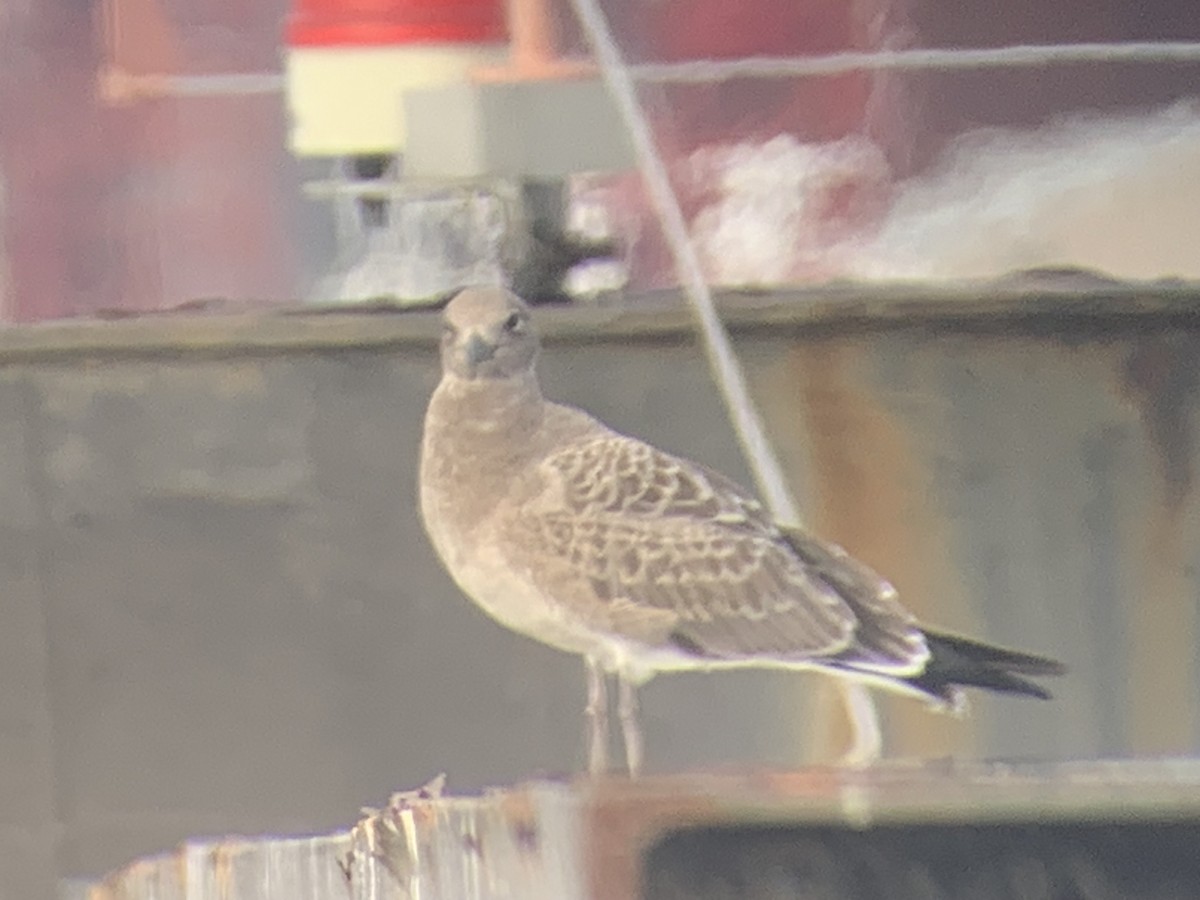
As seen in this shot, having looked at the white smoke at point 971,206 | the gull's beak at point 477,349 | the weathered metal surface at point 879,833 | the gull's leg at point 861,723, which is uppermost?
the white smoke at point 971,206

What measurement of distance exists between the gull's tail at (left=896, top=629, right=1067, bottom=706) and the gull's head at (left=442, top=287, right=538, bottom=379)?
0.48 meters

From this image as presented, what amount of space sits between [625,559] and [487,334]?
26 centimetres

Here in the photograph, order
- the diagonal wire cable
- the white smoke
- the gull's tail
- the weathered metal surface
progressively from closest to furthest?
the weathered metal surface, the gull's tail, the diagonal wire cable, the white smoke

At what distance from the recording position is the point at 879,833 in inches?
38.4

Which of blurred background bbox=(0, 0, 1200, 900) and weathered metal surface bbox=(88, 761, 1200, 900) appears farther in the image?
blurred background bbox=(0, 0, 1200, 900)

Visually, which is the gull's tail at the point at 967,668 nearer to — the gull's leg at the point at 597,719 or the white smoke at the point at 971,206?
the gull's leg at the point at 597,719

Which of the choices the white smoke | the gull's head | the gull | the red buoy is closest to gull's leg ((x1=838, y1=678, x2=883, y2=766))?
the gull

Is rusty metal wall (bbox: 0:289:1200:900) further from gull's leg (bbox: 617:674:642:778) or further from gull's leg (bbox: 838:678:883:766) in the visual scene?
gull's leg (bbox: 617:674:642:778)

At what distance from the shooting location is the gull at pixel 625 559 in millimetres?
1799

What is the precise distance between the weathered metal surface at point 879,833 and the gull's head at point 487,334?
2.54 ft

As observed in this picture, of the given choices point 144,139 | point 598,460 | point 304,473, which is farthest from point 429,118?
point 144,139

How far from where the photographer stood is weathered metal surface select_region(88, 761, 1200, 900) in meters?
0.89

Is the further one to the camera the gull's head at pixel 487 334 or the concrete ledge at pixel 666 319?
the concrete ledge at pixel 666 319

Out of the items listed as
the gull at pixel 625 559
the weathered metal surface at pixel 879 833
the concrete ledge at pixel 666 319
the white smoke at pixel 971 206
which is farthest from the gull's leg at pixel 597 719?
the white smoke at pixel 971 206
